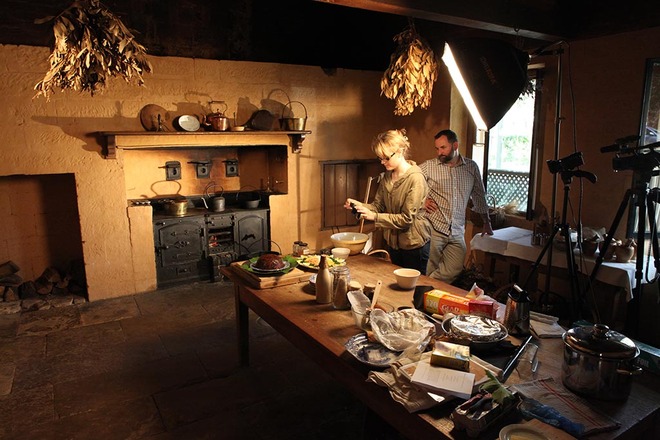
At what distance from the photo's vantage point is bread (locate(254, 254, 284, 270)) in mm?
2770

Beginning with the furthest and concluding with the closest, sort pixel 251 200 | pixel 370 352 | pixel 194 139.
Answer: pixel 251 200
pixel 194 139
pixel 370 352

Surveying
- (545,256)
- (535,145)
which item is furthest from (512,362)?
(535,145)

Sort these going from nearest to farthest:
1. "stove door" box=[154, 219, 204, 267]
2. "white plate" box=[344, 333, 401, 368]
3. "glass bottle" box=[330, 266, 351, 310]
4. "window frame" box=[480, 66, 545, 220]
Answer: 1. "white plate" box=[344, 333, 401, 368]
2. "glass bottle" box=[330, 266, 351, 310]
3. "window frame" box=[480, 66, 545, 220]
4. "stove door" box=[154, 219, 204, 267]

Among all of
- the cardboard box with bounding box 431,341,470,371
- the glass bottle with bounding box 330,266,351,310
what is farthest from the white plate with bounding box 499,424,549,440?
the glass bottle with bounding box 330,266,351,310

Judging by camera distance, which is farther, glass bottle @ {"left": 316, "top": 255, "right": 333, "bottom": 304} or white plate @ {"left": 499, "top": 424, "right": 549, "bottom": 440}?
glass bottle @ {"left": 316, "top": 255, "right": 333, "bottom": 304}

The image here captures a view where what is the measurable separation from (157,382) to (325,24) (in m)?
A: 4.37

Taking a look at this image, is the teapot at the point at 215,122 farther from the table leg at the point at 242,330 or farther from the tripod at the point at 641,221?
the tripod at the point at 641,221

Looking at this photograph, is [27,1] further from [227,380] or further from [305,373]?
[305,373]

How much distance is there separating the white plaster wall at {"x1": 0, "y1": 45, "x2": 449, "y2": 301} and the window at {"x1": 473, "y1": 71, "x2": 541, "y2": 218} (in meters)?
0.64

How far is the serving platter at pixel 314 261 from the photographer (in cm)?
286

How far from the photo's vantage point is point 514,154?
4777 millimetres

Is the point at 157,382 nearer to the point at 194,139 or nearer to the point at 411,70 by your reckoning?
the point at 194,139

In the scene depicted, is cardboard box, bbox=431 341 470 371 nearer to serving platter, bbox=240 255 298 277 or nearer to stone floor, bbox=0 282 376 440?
stone floor, bbox=0 282 376 440

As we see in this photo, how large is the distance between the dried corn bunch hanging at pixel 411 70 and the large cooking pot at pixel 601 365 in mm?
3066
